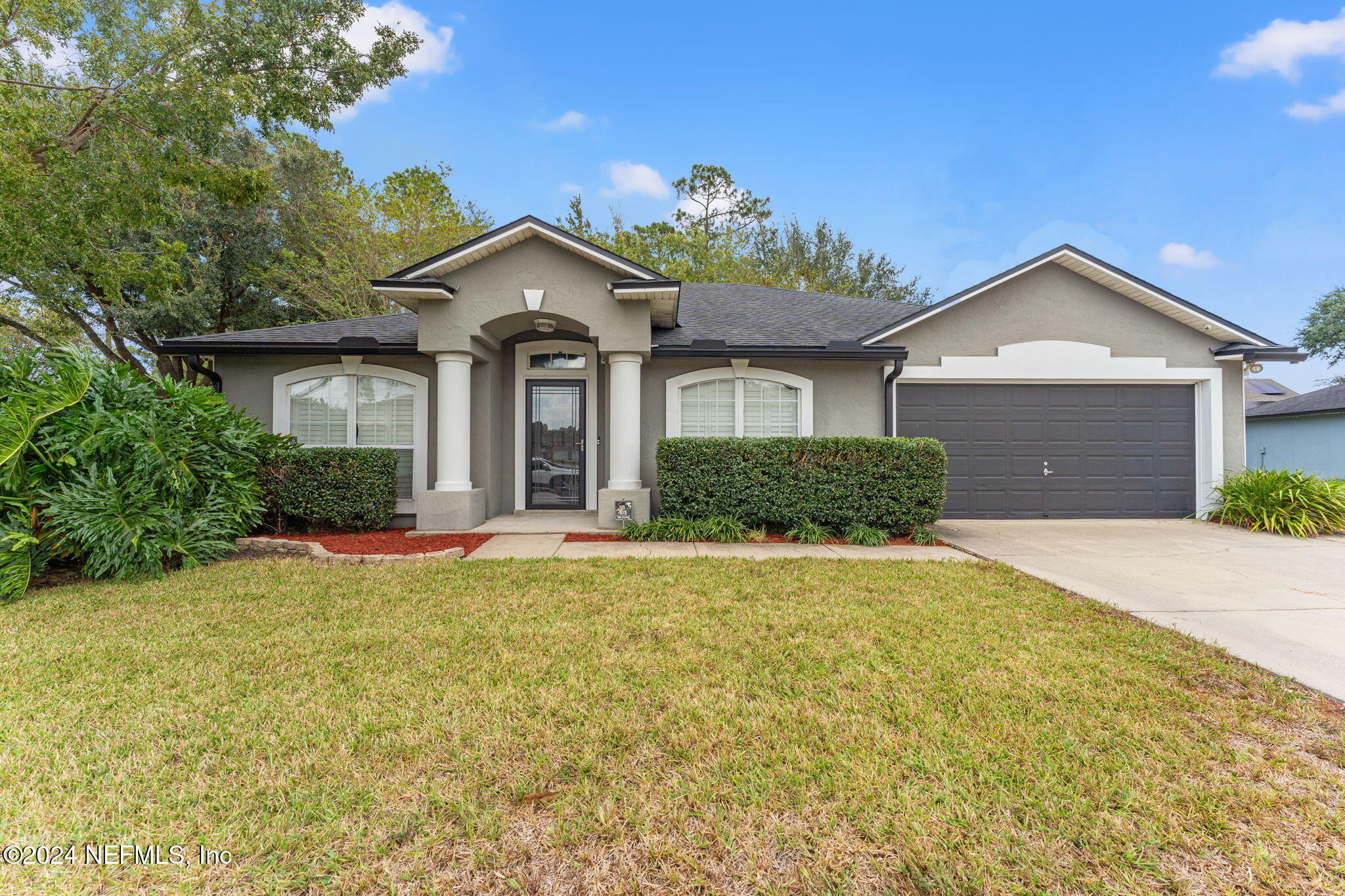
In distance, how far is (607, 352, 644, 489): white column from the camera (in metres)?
8.08

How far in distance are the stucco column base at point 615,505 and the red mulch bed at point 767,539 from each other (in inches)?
8.8

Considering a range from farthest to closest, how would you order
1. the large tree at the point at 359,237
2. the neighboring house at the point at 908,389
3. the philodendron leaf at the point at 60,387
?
the large tree at the point at 359,237, the neighboring house at the point at 908,389, the philodendron leaf at the point at 60,387

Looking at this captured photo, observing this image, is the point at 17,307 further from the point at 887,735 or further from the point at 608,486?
the point at 887,735

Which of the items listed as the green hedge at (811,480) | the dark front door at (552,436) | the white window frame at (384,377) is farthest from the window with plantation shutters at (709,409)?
the white window frame at (384,377)

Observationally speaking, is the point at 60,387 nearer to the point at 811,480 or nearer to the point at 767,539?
the point at 767,539

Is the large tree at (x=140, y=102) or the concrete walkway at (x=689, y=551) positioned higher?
the large tree at (x=140, y=102)

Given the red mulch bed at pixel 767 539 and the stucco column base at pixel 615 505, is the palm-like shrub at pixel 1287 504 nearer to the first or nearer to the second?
the red mulch bed at pixel 767 539

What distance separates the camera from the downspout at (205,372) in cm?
870

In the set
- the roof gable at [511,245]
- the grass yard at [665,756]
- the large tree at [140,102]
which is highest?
the large tree at [140,102]

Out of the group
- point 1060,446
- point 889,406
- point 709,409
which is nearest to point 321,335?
point 709,409

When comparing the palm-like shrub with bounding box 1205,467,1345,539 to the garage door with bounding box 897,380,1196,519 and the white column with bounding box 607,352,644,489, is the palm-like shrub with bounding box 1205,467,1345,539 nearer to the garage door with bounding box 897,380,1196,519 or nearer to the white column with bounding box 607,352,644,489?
the garage door with bounding box 897,380,1196,519

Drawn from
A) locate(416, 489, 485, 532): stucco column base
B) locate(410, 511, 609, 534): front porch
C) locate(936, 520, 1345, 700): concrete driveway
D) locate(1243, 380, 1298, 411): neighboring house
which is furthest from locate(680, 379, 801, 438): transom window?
locate(1243, 380, 1298, 411): neighboring house

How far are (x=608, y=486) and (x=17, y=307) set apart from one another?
877 inches

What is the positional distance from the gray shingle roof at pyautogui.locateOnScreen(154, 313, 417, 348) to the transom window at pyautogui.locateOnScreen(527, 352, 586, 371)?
2.03m
